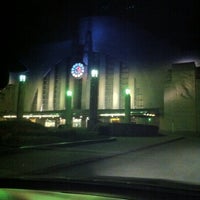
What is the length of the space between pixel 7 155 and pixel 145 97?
72.1 meters

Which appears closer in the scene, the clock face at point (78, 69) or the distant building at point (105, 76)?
the clock face at point (78, 69)

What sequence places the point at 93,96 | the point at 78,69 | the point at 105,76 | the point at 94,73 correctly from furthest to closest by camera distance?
the point at 105,76, the point at 78,69, the point at 93,96, the point at 94,73

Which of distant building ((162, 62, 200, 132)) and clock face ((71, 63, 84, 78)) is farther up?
clock face ((71, 63, 84, 78))

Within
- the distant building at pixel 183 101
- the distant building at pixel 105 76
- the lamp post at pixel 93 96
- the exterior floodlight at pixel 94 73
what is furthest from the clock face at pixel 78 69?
the distant building at pixel 183 101

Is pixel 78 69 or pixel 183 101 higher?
pixel 78 69

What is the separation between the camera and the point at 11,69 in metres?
7.69

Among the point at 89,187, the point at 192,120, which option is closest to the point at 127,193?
the point at 89,187

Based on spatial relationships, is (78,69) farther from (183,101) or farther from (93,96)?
(183,101)

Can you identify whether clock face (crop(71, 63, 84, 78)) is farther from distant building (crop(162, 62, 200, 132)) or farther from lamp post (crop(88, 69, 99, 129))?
distant building (crop(162, 62, 200, 132))

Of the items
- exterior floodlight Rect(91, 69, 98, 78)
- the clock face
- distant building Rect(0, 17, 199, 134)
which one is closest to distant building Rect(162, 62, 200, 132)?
distant building Rect(0, 17, 199, 134)

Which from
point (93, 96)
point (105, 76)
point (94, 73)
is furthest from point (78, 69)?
point (105, 76)

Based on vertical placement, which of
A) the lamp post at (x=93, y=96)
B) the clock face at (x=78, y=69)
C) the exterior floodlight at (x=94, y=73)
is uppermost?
the clock face at (x=78, y=69)

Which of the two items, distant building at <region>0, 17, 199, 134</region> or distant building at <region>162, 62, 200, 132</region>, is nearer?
distant building at <region>162, 62, 200, 132</region>

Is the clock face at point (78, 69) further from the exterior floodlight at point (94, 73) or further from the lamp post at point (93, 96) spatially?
the exterior floodlight at point (94, 73)
